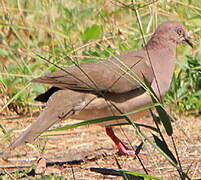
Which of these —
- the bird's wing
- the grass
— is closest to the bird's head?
the grass

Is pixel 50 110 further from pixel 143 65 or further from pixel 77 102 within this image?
pixel 143 65

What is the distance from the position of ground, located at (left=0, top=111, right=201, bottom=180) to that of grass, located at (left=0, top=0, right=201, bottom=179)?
30 centimetres

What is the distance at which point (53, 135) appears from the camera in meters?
5.73

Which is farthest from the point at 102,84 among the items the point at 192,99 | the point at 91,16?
the point at 91,16

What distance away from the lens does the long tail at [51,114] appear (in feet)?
14.4

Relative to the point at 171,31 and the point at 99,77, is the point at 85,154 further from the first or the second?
the point at 171,31

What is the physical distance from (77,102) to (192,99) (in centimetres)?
149

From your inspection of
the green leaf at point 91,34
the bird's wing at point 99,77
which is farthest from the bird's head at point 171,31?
the green leaf at point 91,34

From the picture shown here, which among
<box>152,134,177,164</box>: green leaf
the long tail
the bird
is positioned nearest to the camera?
<box>152,134,177,164</box>: green leaf

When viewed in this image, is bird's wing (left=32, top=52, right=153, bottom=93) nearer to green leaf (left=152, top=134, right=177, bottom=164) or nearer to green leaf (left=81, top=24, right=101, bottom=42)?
green leaf (left=152, top=134, right=177, bottom=164)

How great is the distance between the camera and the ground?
4.20 metres

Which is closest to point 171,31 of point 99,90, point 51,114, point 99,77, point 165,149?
point 99,77

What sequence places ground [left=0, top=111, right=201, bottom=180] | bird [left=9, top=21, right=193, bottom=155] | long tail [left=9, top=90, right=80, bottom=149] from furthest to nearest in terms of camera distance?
bird [left=9, top=21, right=193, bottom=155], long tail [left=9, top=90, right=80, bottom=149], ground [left=0, top=111, right=201, bottom=180]

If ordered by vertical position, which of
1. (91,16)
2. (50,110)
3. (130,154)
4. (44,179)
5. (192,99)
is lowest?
(44,179)
